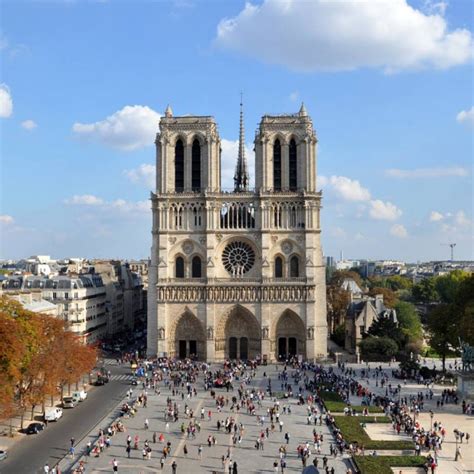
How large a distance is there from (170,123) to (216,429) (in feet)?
139

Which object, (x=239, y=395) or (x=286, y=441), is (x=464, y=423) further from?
(x=239, y=395)

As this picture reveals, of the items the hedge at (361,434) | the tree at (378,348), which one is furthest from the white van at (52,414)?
the tree at (378,348)

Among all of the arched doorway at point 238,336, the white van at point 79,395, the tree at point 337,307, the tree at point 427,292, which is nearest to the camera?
the white van at point 79,395

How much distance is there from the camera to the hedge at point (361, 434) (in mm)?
39812

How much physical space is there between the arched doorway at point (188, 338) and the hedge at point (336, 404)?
78.2ft

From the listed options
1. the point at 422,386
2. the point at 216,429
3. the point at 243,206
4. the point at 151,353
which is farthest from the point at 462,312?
the point at 151,353

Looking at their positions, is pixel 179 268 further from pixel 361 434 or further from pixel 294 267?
pixel 361 434

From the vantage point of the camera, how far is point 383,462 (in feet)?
120

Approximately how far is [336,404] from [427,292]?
8644cm

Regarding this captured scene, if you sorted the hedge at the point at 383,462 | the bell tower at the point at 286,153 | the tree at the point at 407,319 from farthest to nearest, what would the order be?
1. the tree at the point at 407,319
2. the bell tower at the point at 286,153
3. the hedge at the point at 383,462

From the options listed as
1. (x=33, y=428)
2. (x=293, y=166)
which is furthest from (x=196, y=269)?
(x=33, y=428)

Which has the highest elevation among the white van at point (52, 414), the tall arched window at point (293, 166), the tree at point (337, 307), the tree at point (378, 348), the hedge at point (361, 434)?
the tall arched window at point (293, 166)

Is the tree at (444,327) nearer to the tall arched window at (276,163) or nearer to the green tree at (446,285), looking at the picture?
the tall arched window at (276,163)

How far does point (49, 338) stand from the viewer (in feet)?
168
